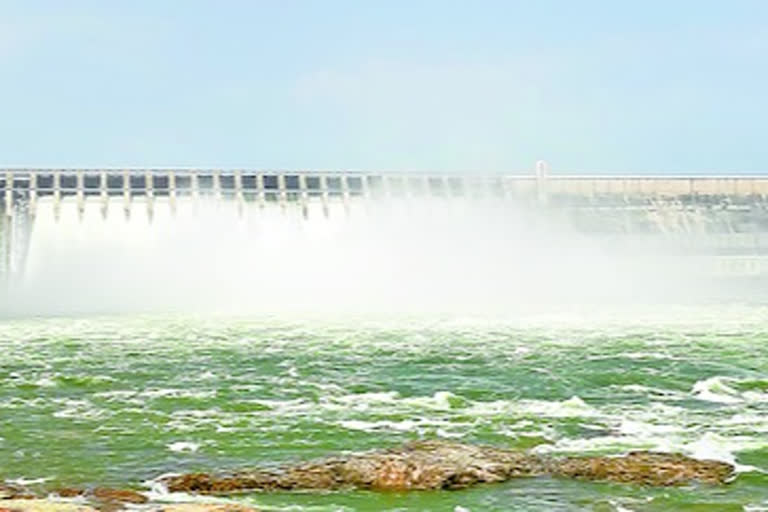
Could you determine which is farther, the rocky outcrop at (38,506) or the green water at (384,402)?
the green water at (384,402)

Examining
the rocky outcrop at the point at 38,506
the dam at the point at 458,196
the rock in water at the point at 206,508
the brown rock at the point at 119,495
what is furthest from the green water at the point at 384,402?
the dam at the point at 458,196

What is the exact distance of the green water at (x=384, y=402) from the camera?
42.0 feet

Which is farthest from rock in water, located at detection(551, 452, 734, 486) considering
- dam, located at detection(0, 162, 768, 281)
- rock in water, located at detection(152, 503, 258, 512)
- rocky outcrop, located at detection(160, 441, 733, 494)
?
dam, located at detection(0, 162, 768, 281)

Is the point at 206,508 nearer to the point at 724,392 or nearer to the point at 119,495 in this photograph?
the point at 119,495

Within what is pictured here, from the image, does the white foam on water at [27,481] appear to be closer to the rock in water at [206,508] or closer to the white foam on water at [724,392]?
the rock in water at [206,508]

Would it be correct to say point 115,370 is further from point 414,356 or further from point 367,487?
point 367,487

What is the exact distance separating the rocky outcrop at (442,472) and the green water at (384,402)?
0.90 ft

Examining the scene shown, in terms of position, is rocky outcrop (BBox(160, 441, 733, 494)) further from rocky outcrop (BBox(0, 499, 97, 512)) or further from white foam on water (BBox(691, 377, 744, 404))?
white foam on water (BBox(691, 377, 744, 404))

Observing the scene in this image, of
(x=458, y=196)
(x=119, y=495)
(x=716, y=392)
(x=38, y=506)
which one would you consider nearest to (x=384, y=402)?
(x=716, y=392)

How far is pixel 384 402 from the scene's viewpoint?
19.2 metres

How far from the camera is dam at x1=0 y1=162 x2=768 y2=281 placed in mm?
53062

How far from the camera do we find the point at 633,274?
61.4 metres

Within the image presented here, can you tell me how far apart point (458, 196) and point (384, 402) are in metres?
43.4

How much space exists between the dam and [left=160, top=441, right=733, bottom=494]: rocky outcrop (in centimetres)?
4161
